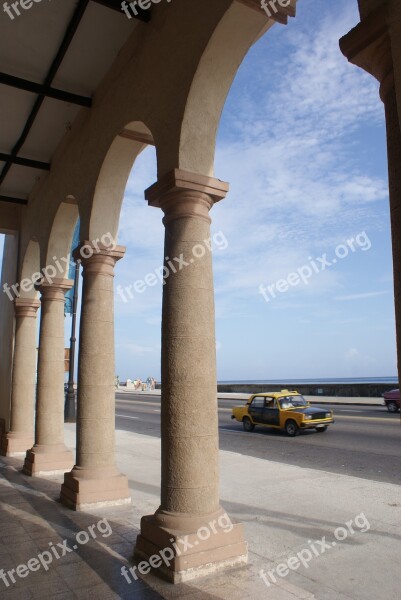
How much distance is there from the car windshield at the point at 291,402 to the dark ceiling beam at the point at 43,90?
1257 centimetres

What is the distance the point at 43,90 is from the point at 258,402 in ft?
45.3

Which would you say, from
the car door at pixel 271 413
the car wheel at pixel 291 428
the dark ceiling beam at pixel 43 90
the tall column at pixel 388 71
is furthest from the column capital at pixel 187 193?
the car door at pixel 271 413

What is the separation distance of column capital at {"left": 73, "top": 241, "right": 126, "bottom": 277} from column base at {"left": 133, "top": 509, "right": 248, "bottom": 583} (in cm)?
399

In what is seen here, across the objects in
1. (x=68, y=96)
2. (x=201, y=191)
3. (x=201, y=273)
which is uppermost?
(x=68, y=96)

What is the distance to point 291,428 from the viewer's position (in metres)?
16.5

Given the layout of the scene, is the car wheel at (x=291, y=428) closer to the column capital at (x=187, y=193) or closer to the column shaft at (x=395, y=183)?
the column capital at (x=187, y=193)

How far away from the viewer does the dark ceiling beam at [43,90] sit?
25.2 ft

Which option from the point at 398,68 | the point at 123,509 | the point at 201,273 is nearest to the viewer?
the point at 398,68

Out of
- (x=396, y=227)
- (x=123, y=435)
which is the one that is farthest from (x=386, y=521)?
(x=123, y=435)

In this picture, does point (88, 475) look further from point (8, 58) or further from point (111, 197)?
point (8, 58)

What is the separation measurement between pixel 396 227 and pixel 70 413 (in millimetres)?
21390

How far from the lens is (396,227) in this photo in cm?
229

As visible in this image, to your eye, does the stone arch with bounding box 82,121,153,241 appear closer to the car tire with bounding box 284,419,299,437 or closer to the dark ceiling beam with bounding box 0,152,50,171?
the dark ceiling beam with bounding box 0,152,50,171

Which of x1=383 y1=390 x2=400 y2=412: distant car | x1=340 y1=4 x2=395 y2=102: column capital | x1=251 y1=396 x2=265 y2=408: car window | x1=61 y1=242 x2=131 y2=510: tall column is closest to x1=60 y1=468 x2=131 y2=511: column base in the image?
x1=61 y1=242 x2=131 y2=510: tall column
